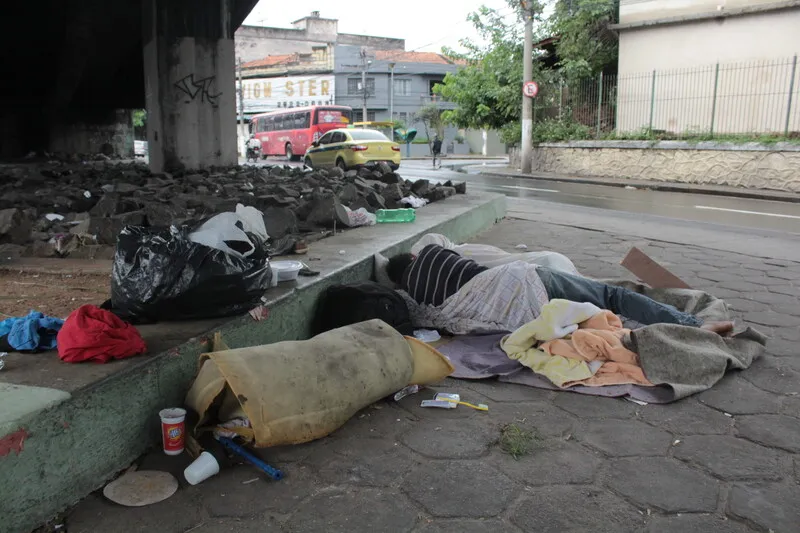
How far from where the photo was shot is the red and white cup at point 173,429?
2.30 metres

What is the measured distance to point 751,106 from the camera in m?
15.8

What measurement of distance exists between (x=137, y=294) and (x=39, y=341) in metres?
0.42

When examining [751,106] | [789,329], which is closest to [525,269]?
[789,329]

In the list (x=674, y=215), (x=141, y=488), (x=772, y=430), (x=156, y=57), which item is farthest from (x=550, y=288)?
(x=156, y=57)

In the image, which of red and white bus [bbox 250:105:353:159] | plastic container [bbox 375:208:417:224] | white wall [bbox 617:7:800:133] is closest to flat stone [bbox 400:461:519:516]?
plastic container [bbox 375:208:417:224]

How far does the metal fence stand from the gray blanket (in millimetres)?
14284

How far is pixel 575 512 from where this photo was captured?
2.03 meters

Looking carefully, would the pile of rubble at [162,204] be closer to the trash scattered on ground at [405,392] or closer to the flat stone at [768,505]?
the trash scattered on ground at [405,392]

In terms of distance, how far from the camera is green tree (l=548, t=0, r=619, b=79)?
1953cm

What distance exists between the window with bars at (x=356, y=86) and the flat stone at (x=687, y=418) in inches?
1903

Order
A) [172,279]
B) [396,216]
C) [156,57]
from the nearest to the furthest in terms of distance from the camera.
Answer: [172,279], [396,216], [156,57]

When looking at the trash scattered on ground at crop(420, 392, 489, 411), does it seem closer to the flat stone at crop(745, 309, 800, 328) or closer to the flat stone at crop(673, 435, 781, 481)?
the flat stone at crop(673, 435, 781, 481)

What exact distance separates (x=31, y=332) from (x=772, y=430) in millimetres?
3025

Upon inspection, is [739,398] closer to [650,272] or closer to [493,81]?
[650,272]
